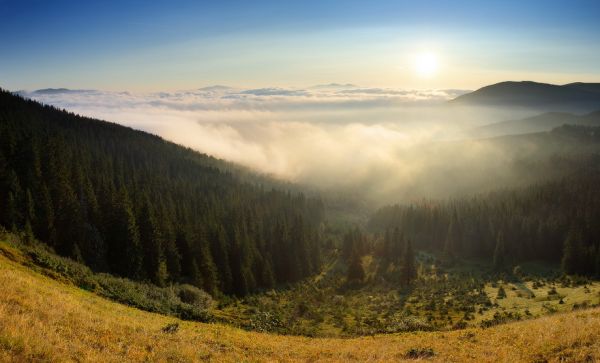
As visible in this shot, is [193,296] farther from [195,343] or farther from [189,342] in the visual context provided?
[189,342]

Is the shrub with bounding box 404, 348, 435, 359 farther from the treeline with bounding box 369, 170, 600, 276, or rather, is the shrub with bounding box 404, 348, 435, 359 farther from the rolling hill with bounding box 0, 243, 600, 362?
the treeline with bounding box 369, 170, 600, 276

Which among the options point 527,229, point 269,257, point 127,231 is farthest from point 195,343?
point 527,229

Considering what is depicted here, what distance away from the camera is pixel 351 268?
110 metres

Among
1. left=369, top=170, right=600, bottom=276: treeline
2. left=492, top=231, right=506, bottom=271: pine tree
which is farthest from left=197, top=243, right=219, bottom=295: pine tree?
left=369, top=170, right=600, bottom=276: treeline

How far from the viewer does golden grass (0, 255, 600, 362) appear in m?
16.1

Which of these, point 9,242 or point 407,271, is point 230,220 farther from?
point 9,242

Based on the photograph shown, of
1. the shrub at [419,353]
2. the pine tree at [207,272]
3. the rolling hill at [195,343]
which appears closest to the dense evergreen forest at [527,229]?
the pine tree at [207,272]

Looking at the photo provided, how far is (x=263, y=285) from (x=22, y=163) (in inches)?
2261

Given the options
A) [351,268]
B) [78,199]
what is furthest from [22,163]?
[351,268]

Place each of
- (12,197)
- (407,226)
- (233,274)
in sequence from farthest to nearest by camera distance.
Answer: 1. (407,226)
2. (233,274)
3. (12,197)

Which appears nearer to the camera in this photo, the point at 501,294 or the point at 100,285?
the point at 100,285

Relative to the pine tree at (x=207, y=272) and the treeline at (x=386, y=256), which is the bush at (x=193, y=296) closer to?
the pine tree at (x=207, y=272)

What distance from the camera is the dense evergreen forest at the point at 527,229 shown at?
109375 millimetres

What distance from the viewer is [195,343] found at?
23.5 metres
